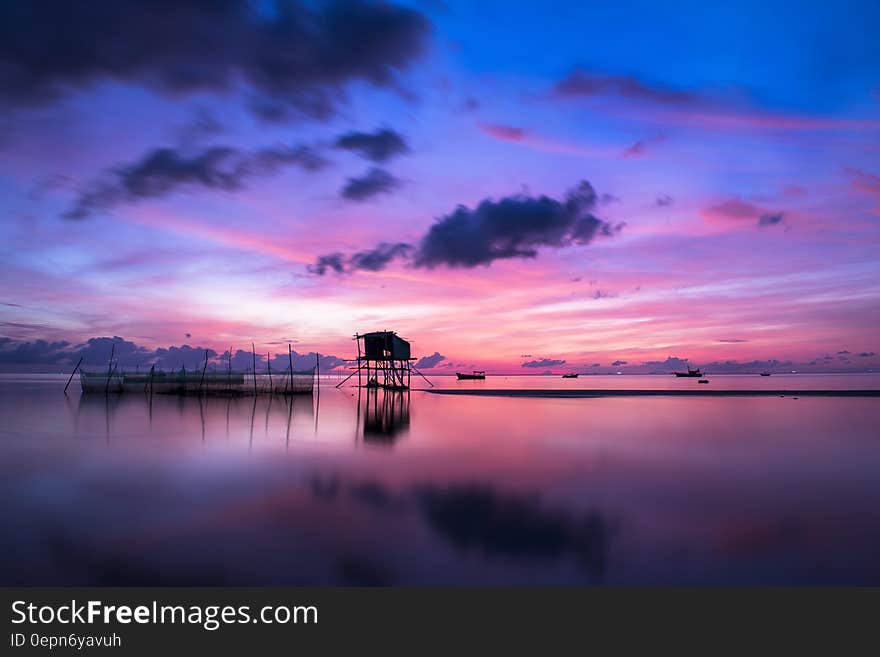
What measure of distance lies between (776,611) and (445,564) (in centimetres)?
520

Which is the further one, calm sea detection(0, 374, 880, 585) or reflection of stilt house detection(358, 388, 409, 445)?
reflection of stilt house detection(358, 388, 409, 445)

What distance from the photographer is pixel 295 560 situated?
8.88 m

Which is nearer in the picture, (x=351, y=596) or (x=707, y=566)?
(x=351, y=596)

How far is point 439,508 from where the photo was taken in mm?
12367

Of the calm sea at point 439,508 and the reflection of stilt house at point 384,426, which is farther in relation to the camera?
the reflection of stilt house at point 384,426

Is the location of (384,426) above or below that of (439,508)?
below

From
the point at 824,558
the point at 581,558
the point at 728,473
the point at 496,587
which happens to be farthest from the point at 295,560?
the point at 728,473

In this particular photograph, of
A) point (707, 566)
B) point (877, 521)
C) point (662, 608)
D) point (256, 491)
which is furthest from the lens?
point (256, 491)

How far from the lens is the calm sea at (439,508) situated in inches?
336

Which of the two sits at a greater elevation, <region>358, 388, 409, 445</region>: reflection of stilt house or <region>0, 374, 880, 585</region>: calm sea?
<region>0, 374, 880, 585</region>: calm sea

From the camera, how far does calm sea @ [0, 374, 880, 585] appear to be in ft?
28.0

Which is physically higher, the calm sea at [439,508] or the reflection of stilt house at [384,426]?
the calm sea at [439,508]

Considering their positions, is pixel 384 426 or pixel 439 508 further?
pixel 384 426

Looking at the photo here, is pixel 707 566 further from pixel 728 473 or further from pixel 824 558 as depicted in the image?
pixel 728 473
